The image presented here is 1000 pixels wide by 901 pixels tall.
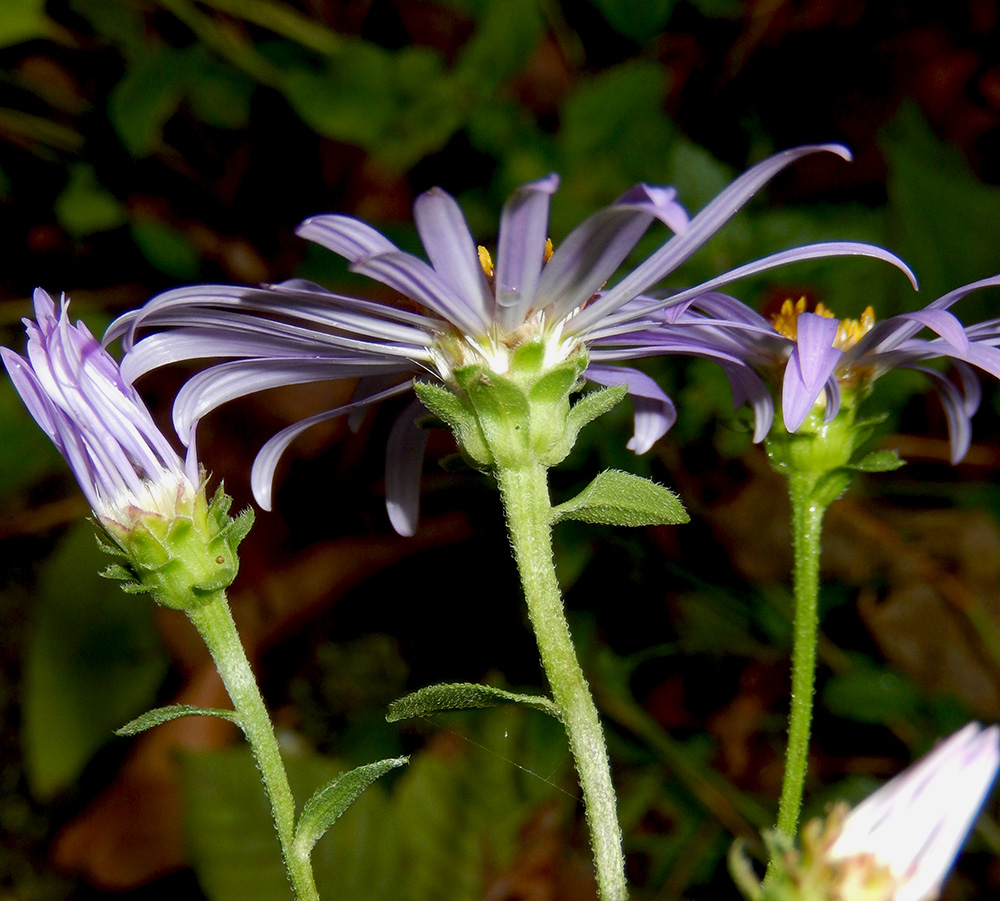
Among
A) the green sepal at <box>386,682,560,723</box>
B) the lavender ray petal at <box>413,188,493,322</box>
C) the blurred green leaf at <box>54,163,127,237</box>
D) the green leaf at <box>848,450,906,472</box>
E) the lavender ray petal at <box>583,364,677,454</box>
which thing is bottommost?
the green sepal at <box>386,682,560,723</box>

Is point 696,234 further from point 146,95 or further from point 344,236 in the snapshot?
point 146,95

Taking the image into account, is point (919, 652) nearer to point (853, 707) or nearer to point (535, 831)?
point (853, 707)

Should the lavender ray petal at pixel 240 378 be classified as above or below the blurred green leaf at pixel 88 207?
below

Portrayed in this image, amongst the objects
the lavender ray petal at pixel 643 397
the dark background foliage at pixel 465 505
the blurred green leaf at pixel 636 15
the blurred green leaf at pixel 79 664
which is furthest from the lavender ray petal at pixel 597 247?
the blurred green leaf at pixel 79 664

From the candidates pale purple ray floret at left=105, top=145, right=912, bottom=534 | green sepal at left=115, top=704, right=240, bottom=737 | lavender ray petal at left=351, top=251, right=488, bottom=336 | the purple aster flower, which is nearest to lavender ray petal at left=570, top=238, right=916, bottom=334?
pale purple ray floret at left=105, top=145, right=912, bottom=534

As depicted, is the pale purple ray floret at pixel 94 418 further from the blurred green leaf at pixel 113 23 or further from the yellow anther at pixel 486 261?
the blurred green leaf at pixel 113 23

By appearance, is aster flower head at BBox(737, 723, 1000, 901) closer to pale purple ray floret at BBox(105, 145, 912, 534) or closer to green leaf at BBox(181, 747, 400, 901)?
pale purple ray floret at BBox(105, 145, 912, 534)

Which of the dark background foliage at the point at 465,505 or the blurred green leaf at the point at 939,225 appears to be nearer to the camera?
the dark background foliage at the point at 465,505
